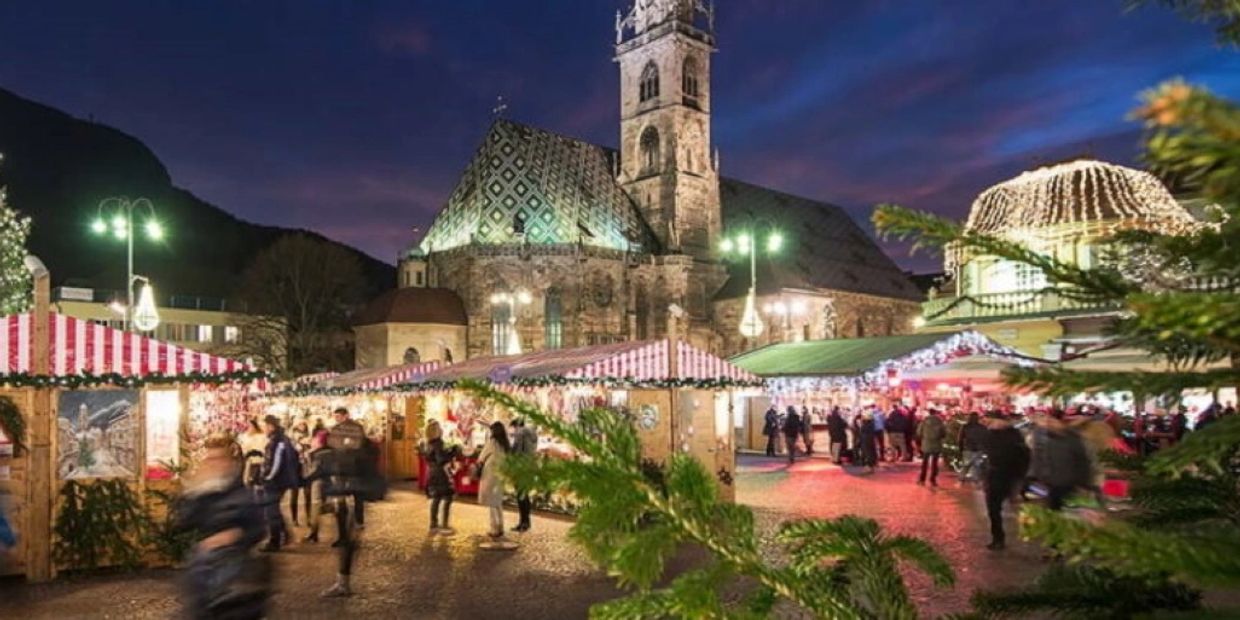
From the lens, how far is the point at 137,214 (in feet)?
78.2

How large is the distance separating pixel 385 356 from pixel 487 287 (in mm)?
6111

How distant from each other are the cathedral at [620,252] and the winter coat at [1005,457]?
108 feet

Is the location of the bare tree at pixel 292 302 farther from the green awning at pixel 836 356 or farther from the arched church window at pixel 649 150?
the green awning at pixel 836 356

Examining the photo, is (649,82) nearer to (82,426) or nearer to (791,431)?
(791,431)

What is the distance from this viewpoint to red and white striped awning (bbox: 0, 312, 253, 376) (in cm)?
1038

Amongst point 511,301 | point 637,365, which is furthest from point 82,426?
point 511,301

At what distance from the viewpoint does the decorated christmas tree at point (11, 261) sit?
911 inches

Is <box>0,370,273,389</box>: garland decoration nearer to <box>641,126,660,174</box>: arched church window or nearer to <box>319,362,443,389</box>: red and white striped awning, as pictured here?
<box>319,362,443,389</box>: red and white striped awning

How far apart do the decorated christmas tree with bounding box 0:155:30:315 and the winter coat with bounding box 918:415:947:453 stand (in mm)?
21056

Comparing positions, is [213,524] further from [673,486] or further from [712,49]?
[712,49]

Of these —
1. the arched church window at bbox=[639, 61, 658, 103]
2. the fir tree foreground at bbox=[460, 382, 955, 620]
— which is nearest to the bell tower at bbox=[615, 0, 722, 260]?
the arched church window at bbox=[639, 61, 658, 103]

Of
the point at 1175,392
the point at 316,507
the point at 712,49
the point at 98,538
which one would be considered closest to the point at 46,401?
the point at 98,538

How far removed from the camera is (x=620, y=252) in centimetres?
5200

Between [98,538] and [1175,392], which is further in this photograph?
[98,538]
